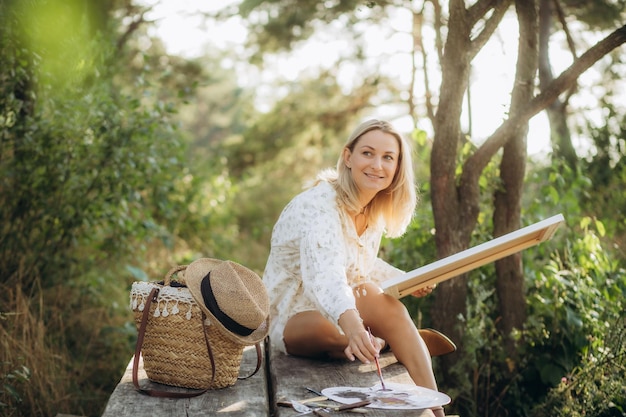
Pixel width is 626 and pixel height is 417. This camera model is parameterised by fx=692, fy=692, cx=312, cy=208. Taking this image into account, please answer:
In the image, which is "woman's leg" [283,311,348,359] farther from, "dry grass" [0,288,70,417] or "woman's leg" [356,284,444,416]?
"dry grass" [0,288,70,417]

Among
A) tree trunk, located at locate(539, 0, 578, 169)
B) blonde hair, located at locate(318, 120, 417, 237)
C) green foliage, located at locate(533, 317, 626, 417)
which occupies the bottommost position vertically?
green foliage, located at locate(533, 317, 626, 417)

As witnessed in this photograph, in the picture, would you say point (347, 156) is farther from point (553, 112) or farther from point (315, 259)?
point (553, 112)

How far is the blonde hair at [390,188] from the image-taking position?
326cm

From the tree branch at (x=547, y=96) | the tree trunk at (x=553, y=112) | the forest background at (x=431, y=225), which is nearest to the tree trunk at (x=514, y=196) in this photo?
the forest background at (x=431, y=225)

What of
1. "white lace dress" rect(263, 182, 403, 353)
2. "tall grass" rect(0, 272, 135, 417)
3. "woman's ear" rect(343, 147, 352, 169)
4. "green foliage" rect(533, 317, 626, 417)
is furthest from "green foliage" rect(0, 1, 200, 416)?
"green foliage" rect(533, 317, 626, 417)

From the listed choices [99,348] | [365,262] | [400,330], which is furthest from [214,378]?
[99,348]

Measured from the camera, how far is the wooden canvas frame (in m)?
2.49

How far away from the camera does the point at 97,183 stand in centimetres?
469

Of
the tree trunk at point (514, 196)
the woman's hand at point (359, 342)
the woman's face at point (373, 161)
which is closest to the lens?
the woman's hand at point (359, 342)

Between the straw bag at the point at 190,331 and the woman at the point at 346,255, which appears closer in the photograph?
the straw bag at the point at 190,331

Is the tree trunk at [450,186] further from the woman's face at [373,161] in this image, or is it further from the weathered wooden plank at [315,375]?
the weathered wooden plank at [315,375]

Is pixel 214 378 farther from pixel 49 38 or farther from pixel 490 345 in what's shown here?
pixel 49 38

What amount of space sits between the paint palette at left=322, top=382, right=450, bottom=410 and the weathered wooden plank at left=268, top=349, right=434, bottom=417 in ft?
0.23

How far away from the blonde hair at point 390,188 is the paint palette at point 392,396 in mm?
991
